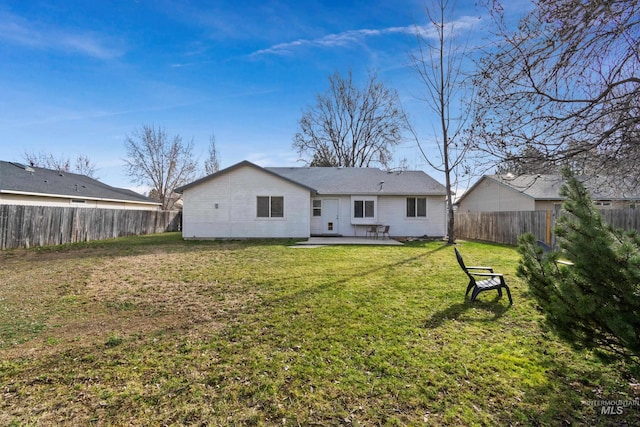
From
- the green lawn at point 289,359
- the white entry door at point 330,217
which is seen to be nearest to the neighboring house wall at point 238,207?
the white entry door at point 330,217

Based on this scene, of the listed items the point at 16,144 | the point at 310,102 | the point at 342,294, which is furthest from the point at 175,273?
the point at 16,144

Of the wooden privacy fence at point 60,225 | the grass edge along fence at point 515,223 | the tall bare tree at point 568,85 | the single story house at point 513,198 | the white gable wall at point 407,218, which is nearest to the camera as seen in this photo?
the tall bare tree at point 568,85

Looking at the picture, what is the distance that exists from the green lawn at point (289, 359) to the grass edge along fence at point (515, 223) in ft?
20.5

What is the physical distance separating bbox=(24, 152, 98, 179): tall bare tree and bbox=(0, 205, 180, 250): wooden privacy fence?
2009cm

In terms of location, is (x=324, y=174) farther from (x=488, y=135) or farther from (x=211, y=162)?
(x=211, y=162)

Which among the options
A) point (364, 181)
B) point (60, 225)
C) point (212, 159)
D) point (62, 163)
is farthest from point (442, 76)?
point (62, 163)

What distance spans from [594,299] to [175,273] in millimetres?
8210

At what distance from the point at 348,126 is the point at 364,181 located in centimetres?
1625

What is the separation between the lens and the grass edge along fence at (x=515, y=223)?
10.2 meters

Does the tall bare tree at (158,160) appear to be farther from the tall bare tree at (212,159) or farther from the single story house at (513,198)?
the single story house at (513,198)

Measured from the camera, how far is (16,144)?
96.7 feet

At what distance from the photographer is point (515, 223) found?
1480cm

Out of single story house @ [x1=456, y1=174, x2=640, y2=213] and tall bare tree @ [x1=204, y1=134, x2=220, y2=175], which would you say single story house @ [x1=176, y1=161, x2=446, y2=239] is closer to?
single story house @ [x1=456, y1=174, x2=640, y2=213]

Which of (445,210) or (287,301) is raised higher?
(445,210)
